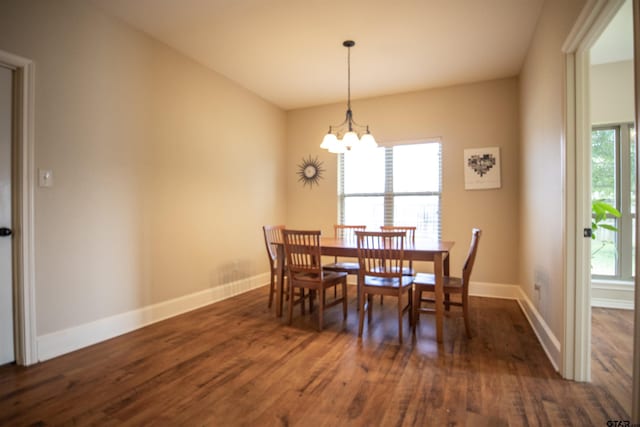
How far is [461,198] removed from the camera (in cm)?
432

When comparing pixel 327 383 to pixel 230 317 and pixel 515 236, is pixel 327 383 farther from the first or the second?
pixel 515 236

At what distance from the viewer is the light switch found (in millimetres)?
2346

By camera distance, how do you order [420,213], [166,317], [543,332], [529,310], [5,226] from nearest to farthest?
[5,226], [543,332], [529,310], [166,317], [420,213]

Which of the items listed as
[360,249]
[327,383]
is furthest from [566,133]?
[327,383]

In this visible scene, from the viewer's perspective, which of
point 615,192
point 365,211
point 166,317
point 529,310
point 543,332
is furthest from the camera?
point 365,211

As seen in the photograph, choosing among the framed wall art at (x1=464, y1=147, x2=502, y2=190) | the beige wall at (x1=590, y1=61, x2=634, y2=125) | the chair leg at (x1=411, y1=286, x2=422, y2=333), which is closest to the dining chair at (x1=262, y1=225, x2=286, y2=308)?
the chair leg at (x1=411, y1=286, x2=422, y2=333)

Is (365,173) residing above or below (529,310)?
above

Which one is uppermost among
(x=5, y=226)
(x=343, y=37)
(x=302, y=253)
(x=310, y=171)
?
(x=343, y=37)

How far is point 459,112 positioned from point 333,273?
273 centimetres

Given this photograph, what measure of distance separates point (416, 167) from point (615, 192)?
224 centimetres

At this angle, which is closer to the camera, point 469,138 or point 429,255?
point 429,255

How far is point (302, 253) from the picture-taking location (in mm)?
3062

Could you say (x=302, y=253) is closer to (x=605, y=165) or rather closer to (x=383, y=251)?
(x=383, y=251)

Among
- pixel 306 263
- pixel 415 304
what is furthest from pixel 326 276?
pixel 415 304
